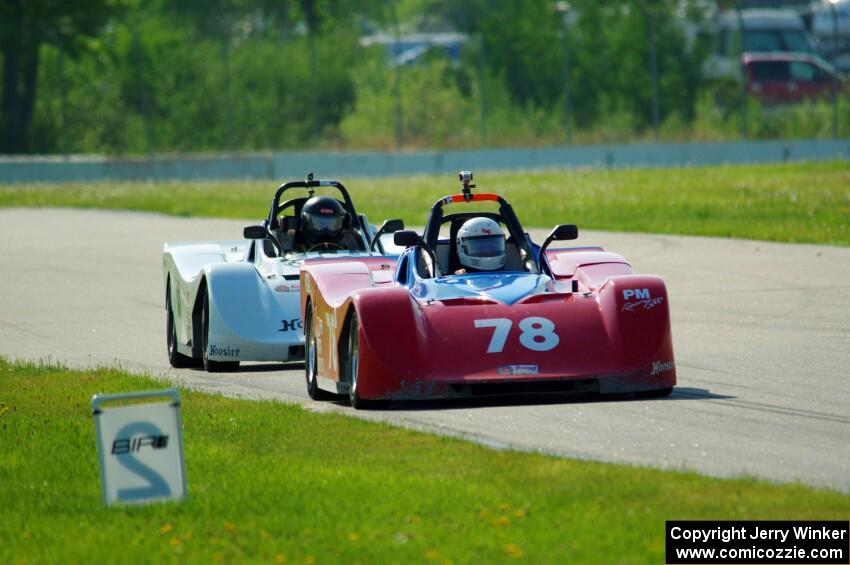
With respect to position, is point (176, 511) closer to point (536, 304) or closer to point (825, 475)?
point (825, 475)

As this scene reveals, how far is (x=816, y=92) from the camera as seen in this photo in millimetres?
56625

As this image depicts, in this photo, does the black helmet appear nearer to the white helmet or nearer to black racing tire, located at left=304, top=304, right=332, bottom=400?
black racing tire, located at left=304, top=304, right=332, bottom=400

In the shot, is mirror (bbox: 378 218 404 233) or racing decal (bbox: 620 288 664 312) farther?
mirror (bbox: 378 218 404 233)

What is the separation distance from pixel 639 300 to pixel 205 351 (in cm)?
429

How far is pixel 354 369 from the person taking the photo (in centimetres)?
1138

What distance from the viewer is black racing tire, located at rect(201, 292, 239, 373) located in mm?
14180

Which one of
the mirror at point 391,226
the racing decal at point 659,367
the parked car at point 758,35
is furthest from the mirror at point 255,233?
the parked car at point 758,35

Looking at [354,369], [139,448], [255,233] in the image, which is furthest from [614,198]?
[139,448]

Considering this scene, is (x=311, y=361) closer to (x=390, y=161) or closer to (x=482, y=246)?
(x=482, y=246)

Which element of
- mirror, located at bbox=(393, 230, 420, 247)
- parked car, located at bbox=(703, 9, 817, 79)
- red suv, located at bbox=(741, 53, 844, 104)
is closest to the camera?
mirror, located at bbox=(393, 230, 420, 247)

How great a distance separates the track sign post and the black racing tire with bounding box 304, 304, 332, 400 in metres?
4.16

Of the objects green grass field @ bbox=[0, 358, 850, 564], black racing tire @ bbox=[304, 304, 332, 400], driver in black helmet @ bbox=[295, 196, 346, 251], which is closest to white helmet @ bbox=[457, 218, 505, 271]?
black racing tire @ bbox=[304, 304, 332, 400]

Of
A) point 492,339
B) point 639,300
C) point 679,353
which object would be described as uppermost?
point 639,300

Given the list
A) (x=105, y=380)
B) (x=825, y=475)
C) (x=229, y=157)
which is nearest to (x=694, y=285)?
(x=105, y=380)
